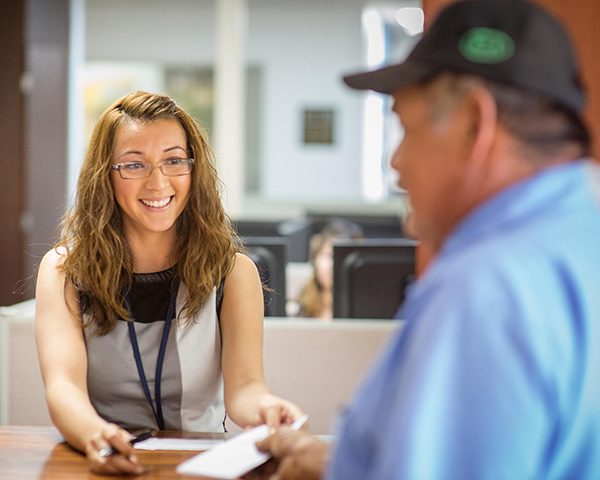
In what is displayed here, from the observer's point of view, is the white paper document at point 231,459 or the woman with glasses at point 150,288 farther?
the woman with glasses at point 150,288

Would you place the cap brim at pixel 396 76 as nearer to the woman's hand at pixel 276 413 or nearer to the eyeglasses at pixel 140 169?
the woman's hand at pixel 276 413

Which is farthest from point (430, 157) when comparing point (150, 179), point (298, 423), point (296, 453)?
point (150, 179)

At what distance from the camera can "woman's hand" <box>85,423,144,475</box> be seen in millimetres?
1052

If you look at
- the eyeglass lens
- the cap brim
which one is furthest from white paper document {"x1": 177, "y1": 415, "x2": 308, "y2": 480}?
the eyeglass lens

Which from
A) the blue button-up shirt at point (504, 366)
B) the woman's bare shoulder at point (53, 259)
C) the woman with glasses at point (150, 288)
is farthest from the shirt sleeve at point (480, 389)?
the woman's bare shoulder at point (53, 259)

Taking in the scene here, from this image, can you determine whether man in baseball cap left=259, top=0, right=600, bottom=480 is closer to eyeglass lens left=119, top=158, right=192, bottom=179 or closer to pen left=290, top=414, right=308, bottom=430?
pen left=290, top=414, right=308, bottom=430

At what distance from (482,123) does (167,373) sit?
1.06 m

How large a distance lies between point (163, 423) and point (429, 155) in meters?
1.05

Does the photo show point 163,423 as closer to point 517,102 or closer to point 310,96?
point 517,102

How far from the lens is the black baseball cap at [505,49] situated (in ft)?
1.94

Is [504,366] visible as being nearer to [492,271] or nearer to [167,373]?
[492,271]

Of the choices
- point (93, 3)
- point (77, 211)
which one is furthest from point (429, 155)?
point (93, 3)

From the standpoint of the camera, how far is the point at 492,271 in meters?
0.52

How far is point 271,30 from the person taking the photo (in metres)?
7.78
